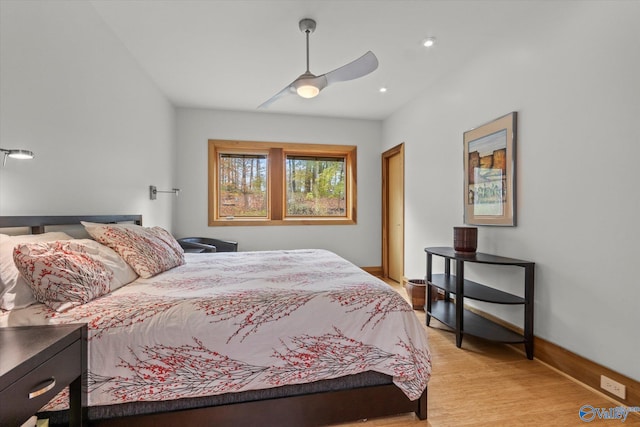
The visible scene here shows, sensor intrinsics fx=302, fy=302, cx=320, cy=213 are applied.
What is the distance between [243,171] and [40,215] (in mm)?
3139

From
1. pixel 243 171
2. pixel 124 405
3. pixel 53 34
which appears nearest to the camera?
pixel 124 405

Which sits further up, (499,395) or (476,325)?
(476,325)

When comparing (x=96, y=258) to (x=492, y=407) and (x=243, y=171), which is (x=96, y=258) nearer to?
(x=492, y=407)

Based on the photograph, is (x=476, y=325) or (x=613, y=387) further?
(x=476, y=325)

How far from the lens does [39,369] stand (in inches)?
34.4

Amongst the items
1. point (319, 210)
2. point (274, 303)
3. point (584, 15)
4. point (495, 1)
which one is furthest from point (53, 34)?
point (319, 210)

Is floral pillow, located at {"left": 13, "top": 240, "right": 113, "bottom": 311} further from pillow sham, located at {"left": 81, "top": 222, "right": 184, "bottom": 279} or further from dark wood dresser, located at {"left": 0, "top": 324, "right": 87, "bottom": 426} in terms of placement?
pillow sham, located at {"left": 81, "top": 222, "right": 184, "bottom": 279}

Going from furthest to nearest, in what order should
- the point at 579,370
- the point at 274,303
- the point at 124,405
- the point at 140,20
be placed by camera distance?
the point at 140,20 → the point at 579,370 → the point at 274,303 → the point at 124,405

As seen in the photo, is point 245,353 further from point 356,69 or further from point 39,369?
point 356,69

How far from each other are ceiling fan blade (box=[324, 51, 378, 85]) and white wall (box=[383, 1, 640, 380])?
128 cm

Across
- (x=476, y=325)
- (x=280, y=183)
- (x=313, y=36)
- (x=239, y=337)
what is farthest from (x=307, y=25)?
(x=476, y=325)

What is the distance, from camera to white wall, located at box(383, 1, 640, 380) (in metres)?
1.75

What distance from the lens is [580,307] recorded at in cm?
201

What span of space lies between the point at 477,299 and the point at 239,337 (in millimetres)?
1880
